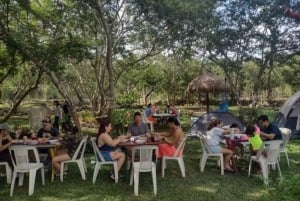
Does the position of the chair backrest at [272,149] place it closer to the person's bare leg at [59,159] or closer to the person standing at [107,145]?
the person standing at [107,145]

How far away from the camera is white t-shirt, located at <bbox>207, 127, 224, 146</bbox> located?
6727 mm

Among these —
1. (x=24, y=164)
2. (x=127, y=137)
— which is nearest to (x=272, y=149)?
(x=127, y=137)

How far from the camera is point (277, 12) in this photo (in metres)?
13.6

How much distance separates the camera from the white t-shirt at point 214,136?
673 centimetres

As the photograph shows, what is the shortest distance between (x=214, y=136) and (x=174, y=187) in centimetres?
147

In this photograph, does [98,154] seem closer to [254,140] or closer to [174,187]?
[174,187]

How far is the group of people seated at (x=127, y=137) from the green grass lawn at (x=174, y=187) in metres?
0.45

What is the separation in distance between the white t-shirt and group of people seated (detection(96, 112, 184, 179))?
64 centimetres

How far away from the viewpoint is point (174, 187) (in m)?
5.78

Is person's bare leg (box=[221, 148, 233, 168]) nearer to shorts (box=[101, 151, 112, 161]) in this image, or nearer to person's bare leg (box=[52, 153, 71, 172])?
shorts (box=[101, 151, 112, 161])

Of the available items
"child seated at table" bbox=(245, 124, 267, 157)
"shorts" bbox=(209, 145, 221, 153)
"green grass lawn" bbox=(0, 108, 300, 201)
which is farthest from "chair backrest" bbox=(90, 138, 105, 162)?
"child seated at table" bbox=(245, 124, 267, 157)

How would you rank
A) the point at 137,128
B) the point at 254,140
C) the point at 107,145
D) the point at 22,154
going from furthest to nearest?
the point at 137,128
the point at 254,140
the point at 107,145
the point at 22,154

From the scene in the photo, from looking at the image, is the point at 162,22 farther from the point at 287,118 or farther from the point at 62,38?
the point at 287,118

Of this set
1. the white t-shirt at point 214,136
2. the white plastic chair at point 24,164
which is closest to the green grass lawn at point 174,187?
the white plastic chair at point 24,164
